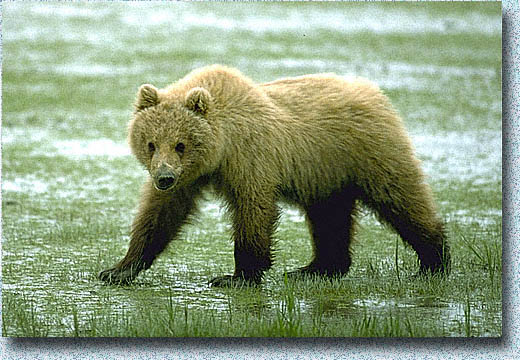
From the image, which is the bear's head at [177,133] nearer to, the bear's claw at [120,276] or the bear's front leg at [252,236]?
the bear's front leg at [252,236]

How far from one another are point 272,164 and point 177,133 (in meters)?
0.58

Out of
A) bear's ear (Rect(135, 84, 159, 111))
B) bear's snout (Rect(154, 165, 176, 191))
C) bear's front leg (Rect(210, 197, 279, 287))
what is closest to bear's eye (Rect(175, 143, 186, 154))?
bear's snout (Rect(154, 165, 176, 191))

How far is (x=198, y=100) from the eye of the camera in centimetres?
575

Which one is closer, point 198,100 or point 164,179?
point 164,179

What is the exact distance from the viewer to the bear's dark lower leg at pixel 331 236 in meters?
6.49

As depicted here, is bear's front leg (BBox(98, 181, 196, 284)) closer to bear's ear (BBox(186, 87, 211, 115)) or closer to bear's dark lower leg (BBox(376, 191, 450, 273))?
bear's ear (BBox(186, 87, 211, 115))

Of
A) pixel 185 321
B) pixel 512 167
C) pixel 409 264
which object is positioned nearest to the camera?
pixel 185 321

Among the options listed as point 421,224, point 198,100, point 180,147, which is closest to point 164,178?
point 180,147

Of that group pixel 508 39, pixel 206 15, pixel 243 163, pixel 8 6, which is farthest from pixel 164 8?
pixel 508 39

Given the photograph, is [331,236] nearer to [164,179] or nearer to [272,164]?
[272,164]

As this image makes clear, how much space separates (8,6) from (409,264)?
2792 millimetres

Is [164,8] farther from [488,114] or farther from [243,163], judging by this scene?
[488,114]

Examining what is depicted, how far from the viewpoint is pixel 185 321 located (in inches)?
225

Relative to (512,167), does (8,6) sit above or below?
above
